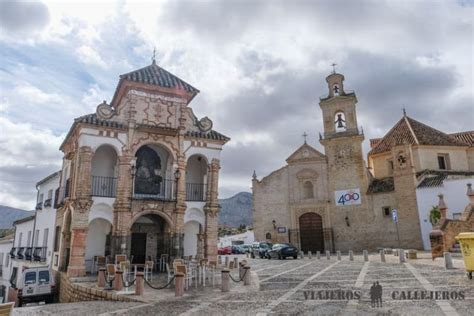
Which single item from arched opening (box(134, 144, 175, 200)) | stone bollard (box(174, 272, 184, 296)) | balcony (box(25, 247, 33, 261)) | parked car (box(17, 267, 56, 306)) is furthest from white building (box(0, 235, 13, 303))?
stone bollard (box(174, 272, 184, 296))

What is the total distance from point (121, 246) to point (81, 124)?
6.21 m

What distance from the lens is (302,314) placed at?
7109 mm

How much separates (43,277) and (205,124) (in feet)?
36.2

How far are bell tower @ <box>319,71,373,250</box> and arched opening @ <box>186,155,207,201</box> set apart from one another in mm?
16718

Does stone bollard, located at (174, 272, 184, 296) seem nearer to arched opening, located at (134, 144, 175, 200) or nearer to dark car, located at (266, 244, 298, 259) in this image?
arched opening, located at (134, 144, 175, 200)

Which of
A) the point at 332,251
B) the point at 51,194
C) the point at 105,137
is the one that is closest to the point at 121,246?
the point at 105,137

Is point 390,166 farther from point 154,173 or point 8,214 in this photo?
point 8,214

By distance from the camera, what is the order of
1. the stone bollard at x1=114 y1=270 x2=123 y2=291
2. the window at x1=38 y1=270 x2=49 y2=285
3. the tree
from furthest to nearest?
the tree
the window at x1=38 y1=270 x2=49 y2=285
the stone bollard at x1=114 y1=270 x2=123 y2=291

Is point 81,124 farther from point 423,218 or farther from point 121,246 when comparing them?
point 423,218

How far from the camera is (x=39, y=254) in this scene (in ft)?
70.0

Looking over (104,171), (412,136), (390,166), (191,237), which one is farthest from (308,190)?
(104,171)

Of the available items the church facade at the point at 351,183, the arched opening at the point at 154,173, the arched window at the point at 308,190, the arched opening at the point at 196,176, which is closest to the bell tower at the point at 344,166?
the church facade at the point at 351,183

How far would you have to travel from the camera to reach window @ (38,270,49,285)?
1474cm

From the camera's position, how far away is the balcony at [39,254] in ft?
67.5
